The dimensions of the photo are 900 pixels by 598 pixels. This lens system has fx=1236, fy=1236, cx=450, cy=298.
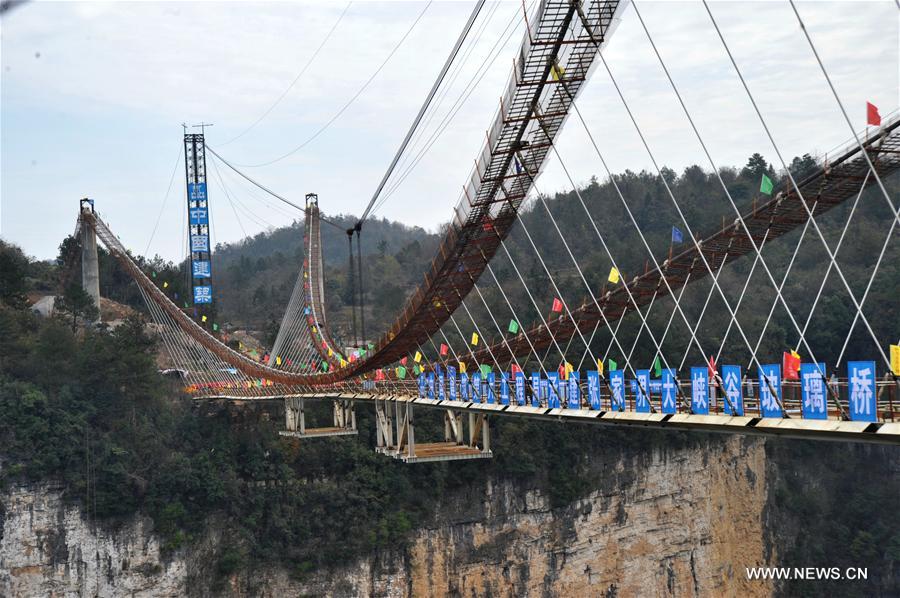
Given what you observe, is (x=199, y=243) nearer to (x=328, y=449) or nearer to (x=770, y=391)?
(x=328, y=449)

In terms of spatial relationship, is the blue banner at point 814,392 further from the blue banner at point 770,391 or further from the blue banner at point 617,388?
the blue banner at point 617,388

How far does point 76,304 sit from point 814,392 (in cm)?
5196

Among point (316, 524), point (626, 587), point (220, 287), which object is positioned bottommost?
point (626, 587)

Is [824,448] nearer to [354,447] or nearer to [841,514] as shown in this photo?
[841,514]

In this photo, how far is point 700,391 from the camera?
79.5 ft

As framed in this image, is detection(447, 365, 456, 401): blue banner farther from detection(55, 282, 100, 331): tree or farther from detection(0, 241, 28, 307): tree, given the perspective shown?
detection(55, 282, 100, 331): tree

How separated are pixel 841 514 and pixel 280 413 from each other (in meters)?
34.0

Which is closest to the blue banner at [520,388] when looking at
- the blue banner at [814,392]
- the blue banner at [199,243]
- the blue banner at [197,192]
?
the blue banner at [814,392]

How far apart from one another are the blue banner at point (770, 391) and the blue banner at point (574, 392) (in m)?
7.12

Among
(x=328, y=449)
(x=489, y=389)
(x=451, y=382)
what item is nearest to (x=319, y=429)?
(x=328, y=449)

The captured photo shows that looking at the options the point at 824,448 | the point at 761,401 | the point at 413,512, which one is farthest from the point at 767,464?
the point at 761,401

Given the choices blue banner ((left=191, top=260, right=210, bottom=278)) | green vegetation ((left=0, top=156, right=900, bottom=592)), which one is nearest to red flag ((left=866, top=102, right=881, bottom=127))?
green vegetation ((left=0, top=156, right=900, bottom=592))

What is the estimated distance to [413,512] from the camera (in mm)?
58750

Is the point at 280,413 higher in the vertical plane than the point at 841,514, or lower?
higher
